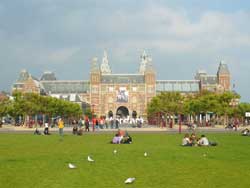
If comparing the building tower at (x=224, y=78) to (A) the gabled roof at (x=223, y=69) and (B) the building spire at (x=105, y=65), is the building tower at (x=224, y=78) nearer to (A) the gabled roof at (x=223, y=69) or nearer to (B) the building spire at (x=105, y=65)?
(A) the gabled roof at (x=223, y=69)

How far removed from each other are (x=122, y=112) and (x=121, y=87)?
10635 millimetres

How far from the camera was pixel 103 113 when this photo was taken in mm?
152375

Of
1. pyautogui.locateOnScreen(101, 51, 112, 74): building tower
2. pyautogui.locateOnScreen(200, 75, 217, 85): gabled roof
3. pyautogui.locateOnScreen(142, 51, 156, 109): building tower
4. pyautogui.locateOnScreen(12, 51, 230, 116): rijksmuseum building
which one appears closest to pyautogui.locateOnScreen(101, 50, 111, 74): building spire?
pyautogui.locateOnScreen(101, 51, 112, 74): building tower

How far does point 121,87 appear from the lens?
152875 mm

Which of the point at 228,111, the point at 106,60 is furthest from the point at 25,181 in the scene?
the point at 106,60

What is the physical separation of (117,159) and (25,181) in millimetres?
5804

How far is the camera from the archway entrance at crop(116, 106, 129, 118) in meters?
156

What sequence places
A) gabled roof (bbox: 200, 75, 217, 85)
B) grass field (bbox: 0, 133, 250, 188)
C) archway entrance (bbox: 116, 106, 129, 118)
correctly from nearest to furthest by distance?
grass field (bbox: 0, 133, 250, 188), archway entrance (bbox: 116, 106, 129, 118), gabled roof (bbox: 200, 75, 217, 85)

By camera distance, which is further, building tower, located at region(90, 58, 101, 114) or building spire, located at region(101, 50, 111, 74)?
building spire, located at region(101, 50, 111, 74)

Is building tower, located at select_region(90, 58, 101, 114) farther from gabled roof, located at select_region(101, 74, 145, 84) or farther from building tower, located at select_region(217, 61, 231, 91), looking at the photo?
building tower, located at select_region(217, 61, 231, 91)

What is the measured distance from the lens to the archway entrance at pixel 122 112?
155800 millimetres

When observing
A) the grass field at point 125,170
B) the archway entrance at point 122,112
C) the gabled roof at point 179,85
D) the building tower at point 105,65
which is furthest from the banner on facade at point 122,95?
the grass field at point 125,170

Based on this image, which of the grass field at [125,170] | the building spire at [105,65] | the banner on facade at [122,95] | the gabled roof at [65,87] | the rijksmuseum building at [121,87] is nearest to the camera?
the grass field at [125,170]

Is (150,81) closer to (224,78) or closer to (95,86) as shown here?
(95,86)
